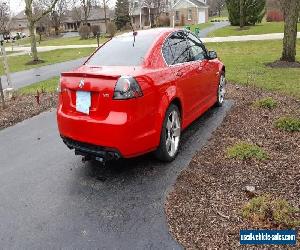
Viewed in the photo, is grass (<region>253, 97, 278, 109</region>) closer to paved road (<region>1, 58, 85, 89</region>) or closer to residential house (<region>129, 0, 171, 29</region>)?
paved road (<region>1, 58, 85, 89</region>)

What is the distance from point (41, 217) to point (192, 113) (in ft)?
9.74

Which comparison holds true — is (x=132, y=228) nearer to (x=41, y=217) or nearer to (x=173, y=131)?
(x=41, y=217)

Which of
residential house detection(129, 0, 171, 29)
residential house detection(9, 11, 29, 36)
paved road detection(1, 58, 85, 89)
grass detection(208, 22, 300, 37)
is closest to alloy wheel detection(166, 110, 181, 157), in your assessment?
paved road detection(1, 58, 85, 89)

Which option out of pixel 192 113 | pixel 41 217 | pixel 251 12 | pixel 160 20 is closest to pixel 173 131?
pixel 192 113

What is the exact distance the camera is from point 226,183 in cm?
454

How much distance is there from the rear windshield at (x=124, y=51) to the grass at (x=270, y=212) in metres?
2.39

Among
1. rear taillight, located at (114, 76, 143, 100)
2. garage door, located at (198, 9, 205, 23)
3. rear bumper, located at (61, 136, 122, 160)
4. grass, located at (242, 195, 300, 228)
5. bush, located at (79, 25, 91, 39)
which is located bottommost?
grass, located at (242, 195, 300, 228)

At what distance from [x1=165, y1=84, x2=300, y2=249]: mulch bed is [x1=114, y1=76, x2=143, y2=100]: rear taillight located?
4.04 ft

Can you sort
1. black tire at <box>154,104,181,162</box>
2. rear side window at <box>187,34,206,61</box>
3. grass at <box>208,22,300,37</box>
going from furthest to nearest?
1. grass at <box>208,22,300,37</box>
2. rear side window at <box>187,34,206,61</box>
3. black tire at <box>154,104,181,162</box>

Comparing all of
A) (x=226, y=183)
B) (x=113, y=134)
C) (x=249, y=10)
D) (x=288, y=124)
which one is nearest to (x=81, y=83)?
(x=113, y=134)

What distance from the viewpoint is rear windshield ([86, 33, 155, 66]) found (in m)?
5.28

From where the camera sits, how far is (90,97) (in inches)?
183

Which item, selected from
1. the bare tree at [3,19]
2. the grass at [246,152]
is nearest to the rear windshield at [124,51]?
the grass at [246,152]

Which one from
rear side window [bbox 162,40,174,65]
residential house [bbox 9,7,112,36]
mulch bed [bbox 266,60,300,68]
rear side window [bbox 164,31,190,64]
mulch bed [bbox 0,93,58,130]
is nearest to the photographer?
rear side window [bbox 162,40,174,65]
